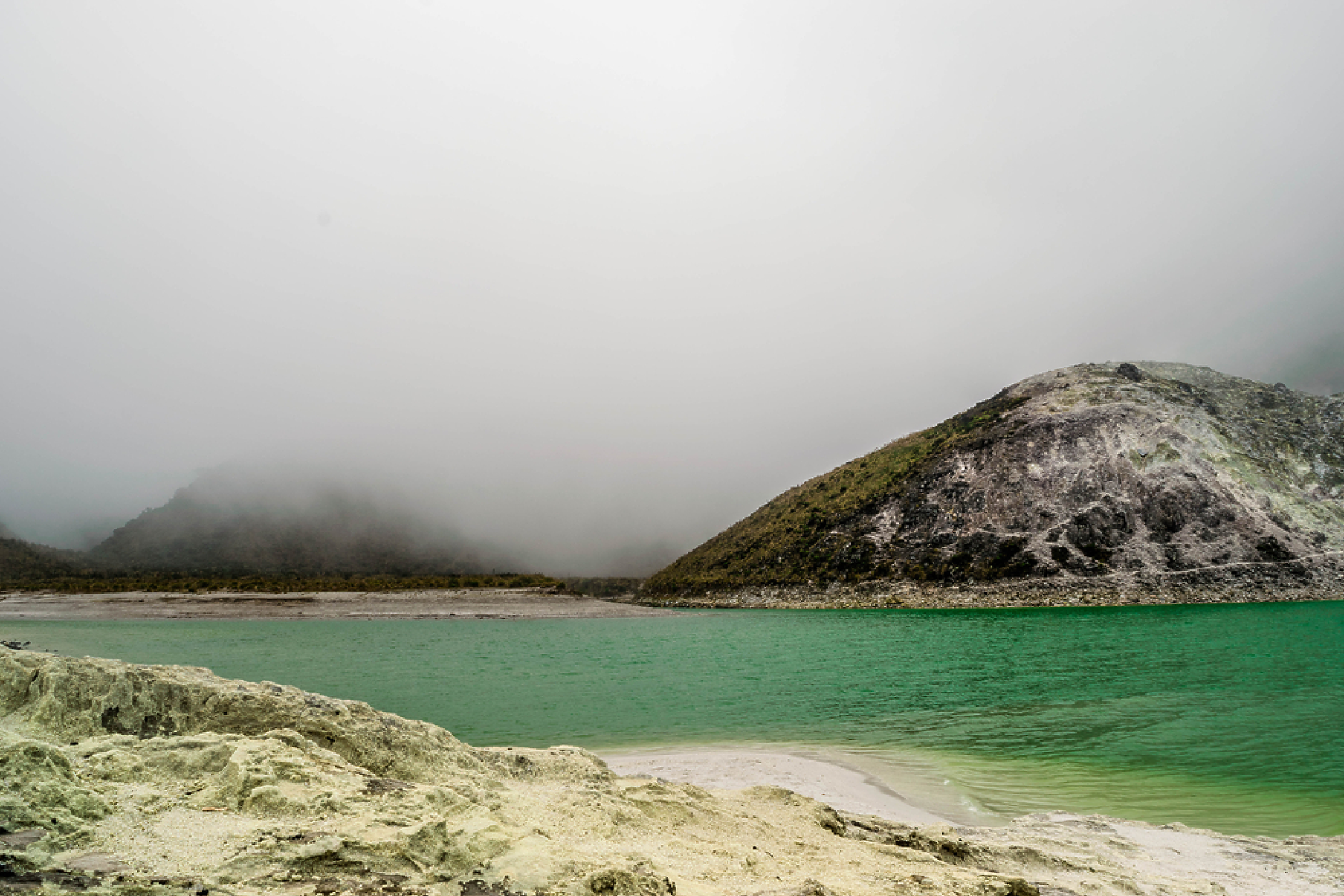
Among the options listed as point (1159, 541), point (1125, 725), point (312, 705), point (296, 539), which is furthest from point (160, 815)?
point (296, 539)

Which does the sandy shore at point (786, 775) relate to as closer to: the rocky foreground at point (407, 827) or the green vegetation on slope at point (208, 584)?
the rocky foreground at point (407, 827)

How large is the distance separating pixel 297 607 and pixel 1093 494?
4210 inches

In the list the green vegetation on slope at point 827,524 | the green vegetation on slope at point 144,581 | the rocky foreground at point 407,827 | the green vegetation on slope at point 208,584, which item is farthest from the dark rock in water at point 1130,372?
the green vegetation on slope at point 144,581

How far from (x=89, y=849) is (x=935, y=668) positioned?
2662 centimetres

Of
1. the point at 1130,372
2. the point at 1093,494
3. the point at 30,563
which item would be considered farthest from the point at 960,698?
the point at 30,563

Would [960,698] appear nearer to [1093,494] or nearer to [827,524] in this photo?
[1093,494]

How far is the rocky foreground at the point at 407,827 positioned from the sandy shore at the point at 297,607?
226 ft

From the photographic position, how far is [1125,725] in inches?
566

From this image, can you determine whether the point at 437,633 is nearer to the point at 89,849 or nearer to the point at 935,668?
the point at 935,668

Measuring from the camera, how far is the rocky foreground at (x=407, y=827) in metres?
3.50

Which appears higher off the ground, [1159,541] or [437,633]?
[1159,541]

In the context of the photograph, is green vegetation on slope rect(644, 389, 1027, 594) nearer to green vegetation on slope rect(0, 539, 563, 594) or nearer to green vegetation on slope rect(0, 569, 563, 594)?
green vegetation on slope rect(0, 569, 563, 594)

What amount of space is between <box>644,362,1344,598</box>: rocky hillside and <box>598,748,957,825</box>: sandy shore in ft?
232

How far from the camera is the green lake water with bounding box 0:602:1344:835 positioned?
10.6 metres
